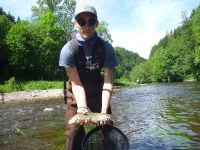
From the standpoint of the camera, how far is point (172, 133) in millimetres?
11758

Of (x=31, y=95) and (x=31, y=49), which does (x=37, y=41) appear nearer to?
(x=31, y=49)

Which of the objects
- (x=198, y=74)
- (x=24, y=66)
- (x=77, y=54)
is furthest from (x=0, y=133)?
(x=198, y=74)

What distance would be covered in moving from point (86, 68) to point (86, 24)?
2.25 ft

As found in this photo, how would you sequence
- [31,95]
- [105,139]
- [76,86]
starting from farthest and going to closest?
[31,95], [76,86], [105,139]

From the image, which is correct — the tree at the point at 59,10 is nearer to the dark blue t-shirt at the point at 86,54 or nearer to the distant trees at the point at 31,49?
the distant trees at the point at 31,49

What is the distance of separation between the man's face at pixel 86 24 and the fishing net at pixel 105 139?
4.50ft

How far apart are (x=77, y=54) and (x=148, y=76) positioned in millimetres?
165676

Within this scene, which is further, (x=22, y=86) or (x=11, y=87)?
(x=22, y=86)

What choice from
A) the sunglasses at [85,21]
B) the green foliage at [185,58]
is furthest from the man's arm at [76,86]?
the green foliage at [185,58]

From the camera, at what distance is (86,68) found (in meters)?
5.62

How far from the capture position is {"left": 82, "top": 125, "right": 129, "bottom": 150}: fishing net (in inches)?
197

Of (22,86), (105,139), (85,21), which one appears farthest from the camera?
(22,86)

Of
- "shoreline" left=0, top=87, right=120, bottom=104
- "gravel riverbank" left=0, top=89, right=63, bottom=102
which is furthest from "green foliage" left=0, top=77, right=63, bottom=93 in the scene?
"gravel riverbank" left=0, top=89, right=63, bottom=102

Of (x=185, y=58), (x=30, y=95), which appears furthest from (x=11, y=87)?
(x=185, y=58)
